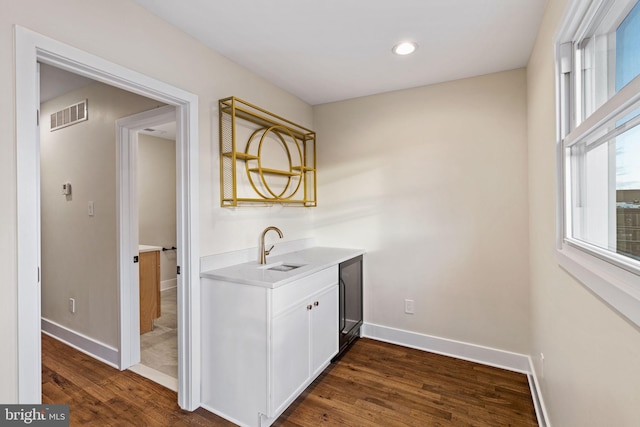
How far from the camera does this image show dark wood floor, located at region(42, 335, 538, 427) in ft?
6.15

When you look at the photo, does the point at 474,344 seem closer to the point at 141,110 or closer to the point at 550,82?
the point at 550,82

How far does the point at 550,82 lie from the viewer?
60.6 inches

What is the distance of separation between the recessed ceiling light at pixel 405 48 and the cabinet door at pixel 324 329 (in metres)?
1.81

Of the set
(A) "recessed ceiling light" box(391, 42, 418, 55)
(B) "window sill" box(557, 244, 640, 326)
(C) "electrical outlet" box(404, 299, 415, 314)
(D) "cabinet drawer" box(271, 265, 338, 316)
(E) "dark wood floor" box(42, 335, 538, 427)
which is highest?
(A) "recessed ceiling light" box(391, 42, 418, 55)

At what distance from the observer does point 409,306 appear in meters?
2.87

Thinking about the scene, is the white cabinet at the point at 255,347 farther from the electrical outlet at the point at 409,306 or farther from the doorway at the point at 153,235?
the electrical outlet at the point at 409,306

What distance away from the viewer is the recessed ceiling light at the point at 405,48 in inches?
82.1

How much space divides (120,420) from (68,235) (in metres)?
1.77

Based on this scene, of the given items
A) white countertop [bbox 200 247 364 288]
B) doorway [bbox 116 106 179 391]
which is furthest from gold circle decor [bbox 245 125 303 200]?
doorway [bbox 116 106 179 391]

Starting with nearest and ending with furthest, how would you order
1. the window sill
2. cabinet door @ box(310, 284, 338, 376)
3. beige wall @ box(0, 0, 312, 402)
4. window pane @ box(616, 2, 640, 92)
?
the window sill < window pane @ box(616, 2, 640, 92) < beige wall @ box(0, 0, 312, 402) < cabinet door @ box(310, 284, 338, 376)

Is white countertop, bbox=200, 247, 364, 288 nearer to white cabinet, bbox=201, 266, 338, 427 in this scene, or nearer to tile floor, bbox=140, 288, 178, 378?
white cabinet, bbox=201, 266, 338, 427

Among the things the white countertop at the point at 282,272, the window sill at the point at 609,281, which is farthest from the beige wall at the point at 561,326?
the white countertop at the point at 282,272

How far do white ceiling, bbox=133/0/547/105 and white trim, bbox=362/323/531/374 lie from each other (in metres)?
2.27

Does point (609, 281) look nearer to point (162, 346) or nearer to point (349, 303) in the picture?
point (349, 303)
